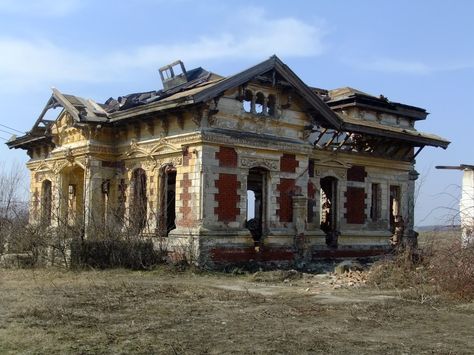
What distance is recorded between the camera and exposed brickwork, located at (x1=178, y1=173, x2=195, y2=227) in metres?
19.3

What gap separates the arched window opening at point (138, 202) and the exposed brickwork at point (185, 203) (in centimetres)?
149

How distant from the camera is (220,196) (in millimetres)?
19344

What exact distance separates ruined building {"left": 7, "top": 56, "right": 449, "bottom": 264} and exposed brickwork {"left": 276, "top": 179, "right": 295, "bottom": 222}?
0.03 meters

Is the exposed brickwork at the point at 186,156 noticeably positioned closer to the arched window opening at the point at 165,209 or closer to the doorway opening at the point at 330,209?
the arched window opening at the point at 165,209

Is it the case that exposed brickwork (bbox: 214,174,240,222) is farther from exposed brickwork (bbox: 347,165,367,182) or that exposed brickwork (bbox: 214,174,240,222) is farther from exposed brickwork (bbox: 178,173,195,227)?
exposed brickwork (bbox: 347,165,367,182)

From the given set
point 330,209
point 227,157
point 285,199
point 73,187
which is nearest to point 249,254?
point 285,199

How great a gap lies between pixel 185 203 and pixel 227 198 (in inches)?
53.4

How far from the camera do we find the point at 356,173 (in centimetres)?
2472

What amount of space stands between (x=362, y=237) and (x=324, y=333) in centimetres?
1617

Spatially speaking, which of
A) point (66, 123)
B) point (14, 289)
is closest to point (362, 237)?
point (66, 123)

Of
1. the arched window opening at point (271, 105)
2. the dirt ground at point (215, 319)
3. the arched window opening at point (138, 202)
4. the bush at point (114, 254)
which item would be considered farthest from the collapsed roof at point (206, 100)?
the dirt ground at point (215, 319)

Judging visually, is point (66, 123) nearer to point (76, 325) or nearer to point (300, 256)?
point (300, 256)

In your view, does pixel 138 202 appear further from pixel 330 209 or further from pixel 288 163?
pixel 330 209

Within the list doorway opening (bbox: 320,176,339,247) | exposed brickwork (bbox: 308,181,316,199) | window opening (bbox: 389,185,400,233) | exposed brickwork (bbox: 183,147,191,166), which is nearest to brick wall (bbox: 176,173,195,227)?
exposed brickwork (bbox: 183,147,191,166)
